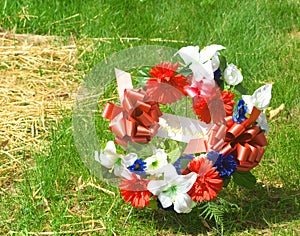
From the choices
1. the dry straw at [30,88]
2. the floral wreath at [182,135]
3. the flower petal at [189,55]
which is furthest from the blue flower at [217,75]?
the dry straw at [30,88]

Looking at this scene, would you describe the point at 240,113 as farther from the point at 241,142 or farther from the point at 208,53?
the point at 208,53

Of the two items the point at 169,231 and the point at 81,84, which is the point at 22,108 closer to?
the point at 81,84

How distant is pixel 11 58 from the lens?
4695 millimetres

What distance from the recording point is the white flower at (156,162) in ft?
9.29

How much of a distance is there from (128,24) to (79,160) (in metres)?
1.69

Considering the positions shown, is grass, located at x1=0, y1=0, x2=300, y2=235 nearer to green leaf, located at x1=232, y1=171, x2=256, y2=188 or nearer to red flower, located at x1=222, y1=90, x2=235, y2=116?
green leaf, located at x1=232, y1=171, x2=256, y2=188

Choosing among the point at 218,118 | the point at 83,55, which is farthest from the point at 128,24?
the point at 218,118

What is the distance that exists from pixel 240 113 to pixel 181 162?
33 centimetres

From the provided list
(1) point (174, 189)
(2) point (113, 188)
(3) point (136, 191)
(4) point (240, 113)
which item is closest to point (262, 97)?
(4) point (240, 113)

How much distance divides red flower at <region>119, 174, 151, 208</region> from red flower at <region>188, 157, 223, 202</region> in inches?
7.2

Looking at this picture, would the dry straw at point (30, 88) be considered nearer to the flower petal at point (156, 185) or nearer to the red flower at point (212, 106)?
the flower petal at point (156, 185)

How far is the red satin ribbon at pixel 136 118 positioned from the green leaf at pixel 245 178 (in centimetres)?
43

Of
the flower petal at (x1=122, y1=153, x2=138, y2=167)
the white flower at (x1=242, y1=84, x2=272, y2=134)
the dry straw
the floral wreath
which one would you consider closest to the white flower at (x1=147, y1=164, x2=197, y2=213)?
the floral wreath

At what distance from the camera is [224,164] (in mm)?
2898
